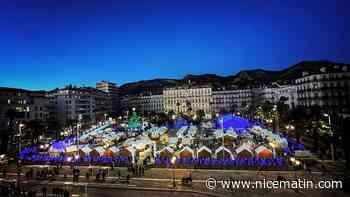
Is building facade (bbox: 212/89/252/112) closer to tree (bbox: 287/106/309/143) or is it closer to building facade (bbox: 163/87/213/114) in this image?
building facade (bbox: 163/87/213/114)

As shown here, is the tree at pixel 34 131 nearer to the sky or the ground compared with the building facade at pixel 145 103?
nearer to the ground

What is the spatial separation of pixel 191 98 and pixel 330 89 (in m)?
79.7

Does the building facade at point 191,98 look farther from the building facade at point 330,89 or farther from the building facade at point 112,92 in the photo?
the building facade at point 330,89

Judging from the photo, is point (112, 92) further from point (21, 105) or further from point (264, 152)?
point (264, 152)

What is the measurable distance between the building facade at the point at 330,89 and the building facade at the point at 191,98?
231 ft

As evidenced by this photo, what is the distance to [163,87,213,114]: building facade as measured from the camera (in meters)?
129

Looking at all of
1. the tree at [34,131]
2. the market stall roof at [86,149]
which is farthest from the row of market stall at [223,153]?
the tree at [34,131]

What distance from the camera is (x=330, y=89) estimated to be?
183 ft

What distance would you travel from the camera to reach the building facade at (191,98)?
424ft

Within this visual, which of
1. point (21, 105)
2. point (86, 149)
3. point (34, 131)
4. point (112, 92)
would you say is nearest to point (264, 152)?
point (86, 149)

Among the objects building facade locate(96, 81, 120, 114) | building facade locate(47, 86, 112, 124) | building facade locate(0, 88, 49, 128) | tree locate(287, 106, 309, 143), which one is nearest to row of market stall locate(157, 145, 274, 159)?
tree locate(287, 106, 309, 143)

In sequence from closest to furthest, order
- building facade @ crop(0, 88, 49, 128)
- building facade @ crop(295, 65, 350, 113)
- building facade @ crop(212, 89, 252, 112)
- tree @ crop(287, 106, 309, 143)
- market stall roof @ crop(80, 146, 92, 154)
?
market stall roof @ crop(80, 146, 92, 154), tree @ crop(287, 106, 309, 143), building facade @ crop(295, 65, 350, 113), building facade @ crop(0, 88, 49, 128), building facade @ crop(212, 89, 252, 112)

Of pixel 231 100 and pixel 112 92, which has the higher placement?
pixel 112 92

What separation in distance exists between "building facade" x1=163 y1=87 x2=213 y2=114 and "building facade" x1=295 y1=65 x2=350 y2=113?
70259mm
